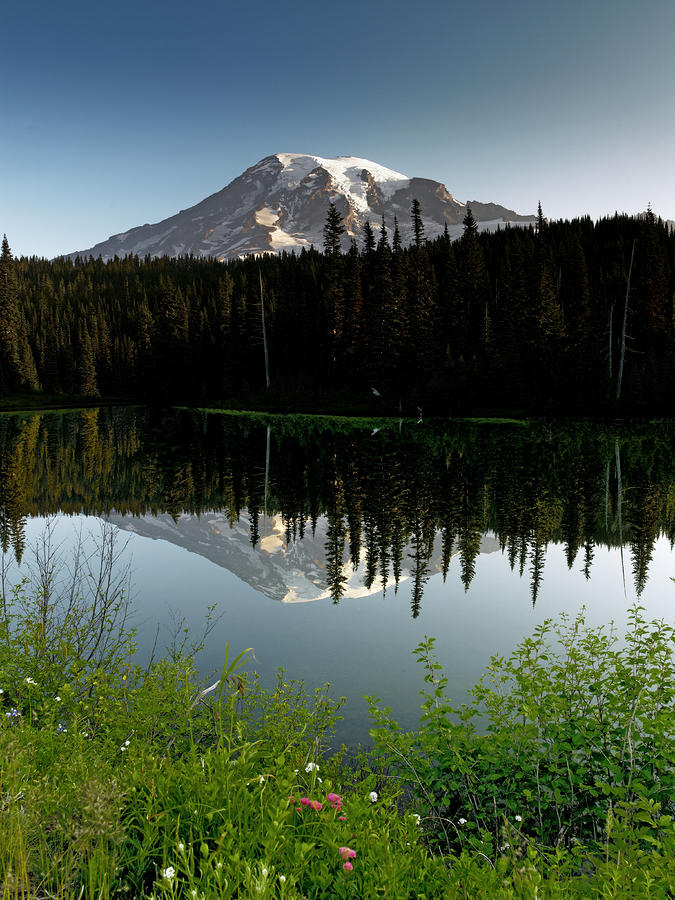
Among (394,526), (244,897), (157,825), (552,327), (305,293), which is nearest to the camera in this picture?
(244,897)

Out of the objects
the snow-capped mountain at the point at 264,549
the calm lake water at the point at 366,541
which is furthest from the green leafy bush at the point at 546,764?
the snow-capped mountain at the point at 264,549

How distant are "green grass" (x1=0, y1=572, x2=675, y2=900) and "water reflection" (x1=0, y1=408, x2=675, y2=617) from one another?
19.4 ft

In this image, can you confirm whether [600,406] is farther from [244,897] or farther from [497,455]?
[244,897]

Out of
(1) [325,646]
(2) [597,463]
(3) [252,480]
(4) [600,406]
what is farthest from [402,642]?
(4) [600,406]

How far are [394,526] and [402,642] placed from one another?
30.1 ft

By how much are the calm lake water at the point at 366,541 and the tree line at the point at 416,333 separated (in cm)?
3074

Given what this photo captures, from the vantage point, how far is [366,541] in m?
20.6

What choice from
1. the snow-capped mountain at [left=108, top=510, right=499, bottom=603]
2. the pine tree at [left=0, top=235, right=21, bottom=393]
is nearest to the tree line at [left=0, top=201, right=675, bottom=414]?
the pine tree at [left=0, top=235, right=21, bottom=393]

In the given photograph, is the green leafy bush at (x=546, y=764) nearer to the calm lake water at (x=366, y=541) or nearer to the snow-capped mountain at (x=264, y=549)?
the calm lake water at (x=366, y=541)

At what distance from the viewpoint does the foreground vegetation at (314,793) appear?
12.5ft

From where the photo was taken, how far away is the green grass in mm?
3805

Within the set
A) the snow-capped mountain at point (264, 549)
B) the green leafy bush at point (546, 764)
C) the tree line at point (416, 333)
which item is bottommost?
the snow-capped mountain at point (264, 549)

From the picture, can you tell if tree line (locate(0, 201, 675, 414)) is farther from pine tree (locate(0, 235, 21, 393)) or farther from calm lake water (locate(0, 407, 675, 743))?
calm lake water (locate(0, 407, 675, 743))

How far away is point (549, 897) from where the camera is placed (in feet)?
12.7
